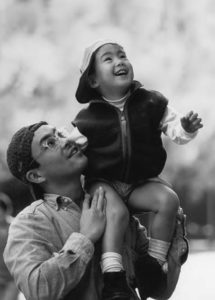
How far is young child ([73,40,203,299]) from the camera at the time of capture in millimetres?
3129

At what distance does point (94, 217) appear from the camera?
297cm

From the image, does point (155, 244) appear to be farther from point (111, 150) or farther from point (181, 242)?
point (111, 150)

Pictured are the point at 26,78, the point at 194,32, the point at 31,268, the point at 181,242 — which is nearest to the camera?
the point at 31,268

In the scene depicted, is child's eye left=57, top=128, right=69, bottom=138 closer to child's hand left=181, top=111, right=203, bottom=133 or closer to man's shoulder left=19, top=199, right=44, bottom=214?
man's shoulder left=19, top=199, right=44, bottom=214

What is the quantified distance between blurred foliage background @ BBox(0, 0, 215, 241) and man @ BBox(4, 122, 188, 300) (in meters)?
21.5

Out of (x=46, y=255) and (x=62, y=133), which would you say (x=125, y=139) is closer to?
(x=62, y=133)

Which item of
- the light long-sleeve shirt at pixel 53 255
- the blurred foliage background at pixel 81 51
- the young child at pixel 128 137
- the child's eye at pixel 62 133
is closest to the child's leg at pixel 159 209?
the young child at pixel 128 137

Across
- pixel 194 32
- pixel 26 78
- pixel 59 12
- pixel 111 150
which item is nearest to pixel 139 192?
pixel 111 150

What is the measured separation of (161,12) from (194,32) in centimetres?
481

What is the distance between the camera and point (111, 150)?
313 cm

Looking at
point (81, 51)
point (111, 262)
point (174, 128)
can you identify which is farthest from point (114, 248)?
point (81, 51)

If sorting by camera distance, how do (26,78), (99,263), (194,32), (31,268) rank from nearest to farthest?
(31,268), (99,263), (26,78), (194,32)

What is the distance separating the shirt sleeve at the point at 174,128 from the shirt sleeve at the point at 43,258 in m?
0.56

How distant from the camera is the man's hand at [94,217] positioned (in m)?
2.93
